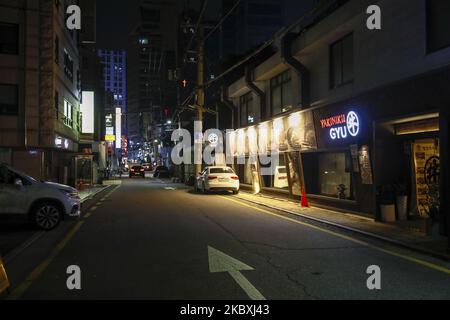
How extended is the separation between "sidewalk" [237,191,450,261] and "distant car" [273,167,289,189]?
226 inches

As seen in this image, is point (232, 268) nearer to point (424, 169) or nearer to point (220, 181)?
point (424, 169)

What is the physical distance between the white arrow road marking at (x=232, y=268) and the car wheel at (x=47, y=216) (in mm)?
5278

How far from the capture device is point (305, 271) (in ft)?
24.7

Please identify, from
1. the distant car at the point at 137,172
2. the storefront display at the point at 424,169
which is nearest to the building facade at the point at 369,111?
the storefront display at the point at 424,169

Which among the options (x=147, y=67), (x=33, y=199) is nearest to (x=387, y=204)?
(x=33, y=199)

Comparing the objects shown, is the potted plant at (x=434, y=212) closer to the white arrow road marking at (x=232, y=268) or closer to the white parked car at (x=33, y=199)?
the white arrow road marking at (x=232, y=268)

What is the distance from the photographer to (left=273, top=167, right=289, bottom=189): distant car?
23.6 metres

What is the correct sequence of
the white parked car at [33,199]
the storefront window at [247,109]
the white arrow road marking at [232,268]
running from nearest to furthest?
the white arrow road marking at [232,268], the white parked car at [33,199], the storefront window at [247,109]

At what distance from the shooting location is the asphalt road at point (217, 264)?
20.8 ft

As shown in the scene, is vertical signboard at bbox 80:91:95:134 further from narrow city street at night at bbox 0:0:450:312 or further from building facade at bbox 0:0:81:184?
building facade at bbox 0:0:81:184

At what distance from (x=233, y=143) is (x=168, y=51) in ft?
252

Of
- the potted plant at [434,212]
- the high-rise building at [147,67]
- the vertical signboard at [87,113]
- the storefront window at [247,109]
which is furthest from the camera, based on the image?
the high-rise building at [147,67]

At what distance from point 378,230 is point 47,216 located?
8.68 metres

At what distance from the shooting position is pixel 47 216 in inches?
492
